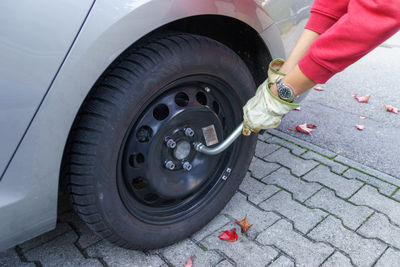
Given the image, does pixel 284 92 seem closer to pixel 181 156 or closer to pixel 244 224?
pixel 181 156

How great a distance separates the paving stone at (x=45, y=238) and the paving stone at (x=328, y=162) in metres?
1.61

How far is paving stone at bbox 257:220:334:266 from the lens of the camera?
179 centimetres

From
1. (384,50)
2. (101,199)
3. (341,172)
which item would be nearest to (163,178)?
(101,199)

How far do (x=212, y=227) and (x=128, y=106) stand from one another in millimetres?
918

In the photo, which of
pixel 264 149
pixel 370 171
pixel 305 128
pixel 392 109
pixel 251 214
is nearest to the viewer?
pixel 251 214

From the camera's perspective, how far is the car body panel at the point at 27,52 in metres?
1.04

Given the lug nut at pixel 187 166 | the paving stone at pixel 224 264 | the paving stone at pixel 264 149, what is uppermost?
the lug nut at pixel 187 166

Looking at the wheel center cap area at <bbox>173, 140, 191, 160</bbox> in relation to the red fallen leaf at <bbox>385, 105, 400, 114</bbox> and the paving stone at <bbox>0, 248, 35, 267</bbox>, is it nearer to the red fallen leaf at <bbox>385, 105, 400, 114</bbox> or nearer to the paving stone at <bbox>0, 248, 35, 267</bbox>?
A: the paving stone at <bbox>0, 248, 35, 267</bbox>

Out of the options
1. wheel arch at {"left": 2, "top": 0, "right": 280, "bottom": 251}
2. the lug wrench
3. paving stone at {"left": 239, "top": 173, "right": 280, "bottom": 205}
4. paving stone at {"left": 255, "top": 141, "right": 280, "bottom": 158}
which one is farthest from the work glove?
paving stone at {"left": 255, "top": 141, "right": 280, "bottom": 158}

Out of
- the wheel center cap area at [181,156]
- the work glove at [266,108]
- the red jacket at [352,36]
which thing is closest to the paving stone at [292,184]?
the wheel center cap area at [181,156]

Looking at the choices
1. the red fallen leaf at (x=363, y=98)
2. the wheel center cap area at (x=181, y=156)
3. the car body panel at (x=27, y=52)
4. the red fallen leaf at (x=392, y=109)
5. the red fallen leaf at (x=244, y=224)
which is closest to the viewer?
the car body panel at (x=27, y=52)

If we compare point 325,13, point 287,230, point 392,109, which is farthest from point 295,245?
point 392,109

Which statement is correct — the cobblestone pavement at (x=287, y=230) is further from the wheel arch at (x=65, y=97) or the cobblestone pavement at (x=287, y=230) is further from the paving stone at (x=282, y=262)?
the wheel arch at (x=65, y=97)

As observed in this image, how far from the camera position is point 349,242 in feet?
6.22
